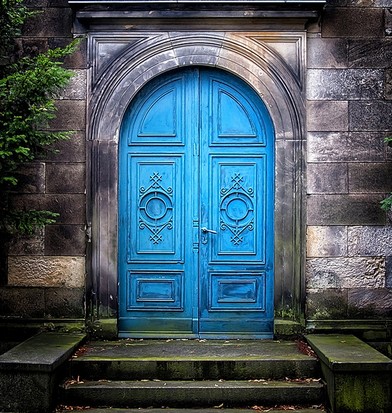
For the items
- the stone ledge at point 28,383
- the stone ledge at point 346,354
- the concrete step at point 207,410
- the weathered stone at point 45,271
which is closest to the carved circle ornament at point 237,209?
the stone ledge at point 346,354

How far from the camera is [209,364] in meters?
5.99

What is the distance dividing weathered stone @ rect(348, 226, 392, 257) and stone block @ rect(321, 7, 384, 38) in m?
1.95

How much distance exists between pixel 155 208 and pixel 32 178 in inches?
50.3

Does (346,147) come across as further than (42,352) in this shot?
Yes

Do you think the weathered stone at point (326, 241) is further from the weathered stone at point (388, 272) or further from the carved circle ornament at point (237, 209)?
the carved circle ornament at point (237, 209)

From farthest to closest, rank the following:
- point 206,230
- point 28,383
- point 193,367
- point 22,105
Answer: point 206,230, point 193,367, point 22,105, point 28,383

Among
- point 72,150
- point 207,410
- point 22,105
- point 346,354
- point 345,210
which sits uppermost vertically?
point 22,105

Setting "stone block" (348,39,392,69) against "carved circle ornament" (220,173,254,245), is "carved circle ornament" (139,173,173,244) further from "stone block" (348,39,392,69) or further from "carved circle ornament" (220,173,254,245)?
"stone block" (348,39,392,69)

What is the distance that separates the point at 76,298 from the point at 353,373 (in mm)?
2841

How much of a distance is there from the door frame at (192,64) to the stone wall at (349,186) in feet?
0.53

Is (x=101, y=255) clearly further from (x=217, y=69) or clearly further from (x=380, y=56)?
(x=380, y=56)

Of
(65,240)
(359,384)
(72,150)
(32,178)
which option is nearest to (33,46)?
(72,150)

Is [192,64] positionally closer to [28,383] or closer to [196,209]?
[196,209]

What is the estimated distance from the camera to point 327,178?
268 inches
